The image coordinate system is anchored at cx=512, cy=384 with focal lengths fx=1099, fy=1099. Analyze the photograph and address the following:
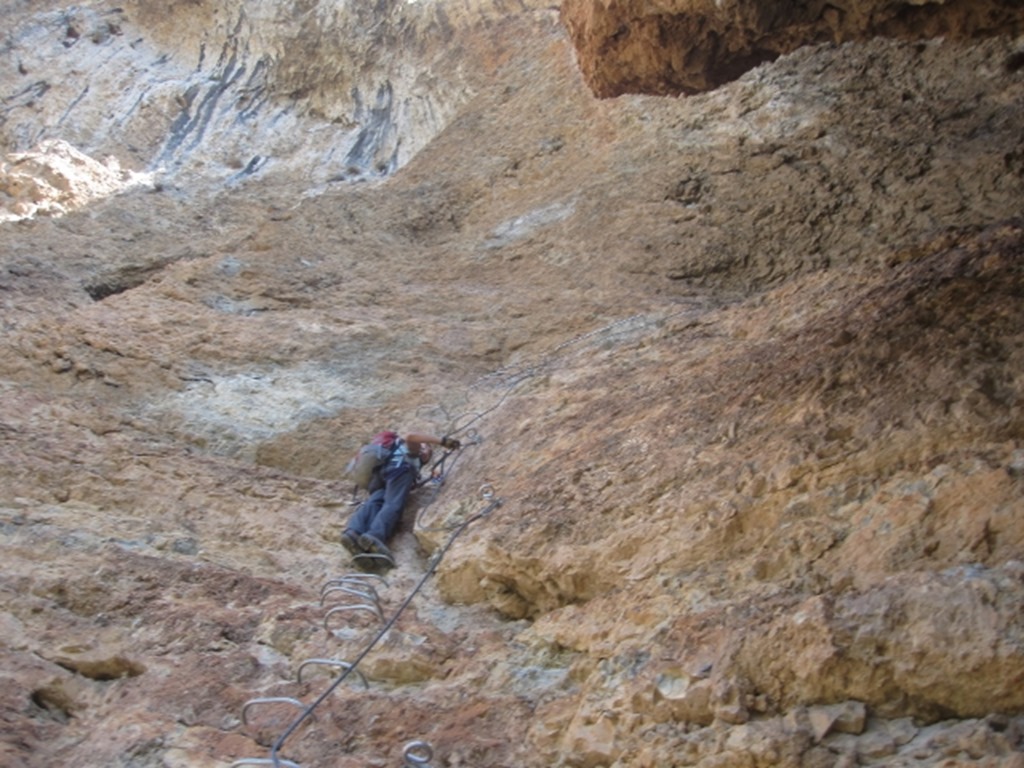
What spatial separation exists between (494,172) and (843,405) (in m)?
7.92

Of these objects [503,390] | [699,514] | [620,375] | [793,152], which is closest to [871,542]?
[699,514]

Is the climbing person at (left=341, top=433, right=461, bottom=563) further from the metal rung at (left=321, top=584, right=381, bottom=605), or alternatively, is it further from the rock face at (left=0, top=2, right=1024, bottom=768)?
the metal rung at (left=321, top=584, right=381, bottom=605)

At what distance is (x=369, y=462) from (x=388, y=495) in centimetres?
27

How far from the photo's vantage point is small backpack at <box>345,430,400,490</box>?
22.4 feet

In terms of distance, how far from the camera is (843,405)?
4.77 metres

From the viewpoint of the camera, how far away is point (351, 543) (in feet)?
20.5

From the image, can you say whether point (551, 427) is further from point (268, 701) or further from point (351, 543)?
point (268, 701)

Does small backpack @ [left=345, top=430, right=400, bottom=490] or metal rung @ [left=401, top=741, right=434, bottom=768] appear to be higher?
small backpack @ [left=345, top=430, right=400, bottom=490]

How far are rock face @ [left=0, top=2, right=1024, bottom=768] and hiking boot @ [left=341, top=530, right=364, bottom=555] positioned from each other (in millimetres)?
201

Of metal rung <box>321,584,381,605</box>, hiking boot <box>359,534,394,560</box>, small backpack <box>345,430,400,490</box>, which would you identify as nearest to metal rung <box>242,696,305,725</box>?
metal rung <box>321,584,381,605</box>

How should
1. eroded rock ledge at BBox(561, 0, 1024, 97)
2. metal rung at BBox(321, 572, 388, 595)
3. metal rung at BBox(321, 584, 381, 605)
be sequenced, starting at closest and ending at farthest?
metal rung at BBox(321, 584, 381, 605), metal rung at BBox(321, 572, 388, 595), eroded rock ledge at BBox(561, 0, 1024, 97)

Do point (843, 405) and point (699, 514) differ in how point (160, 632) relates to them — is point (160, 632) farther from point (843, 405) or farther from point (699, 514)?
point (843, 405)

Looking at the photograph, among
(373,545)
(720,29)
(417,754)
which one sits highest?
(720,29)

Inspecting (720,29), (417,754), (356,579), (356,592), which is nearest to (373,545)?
Result: (356,579)
